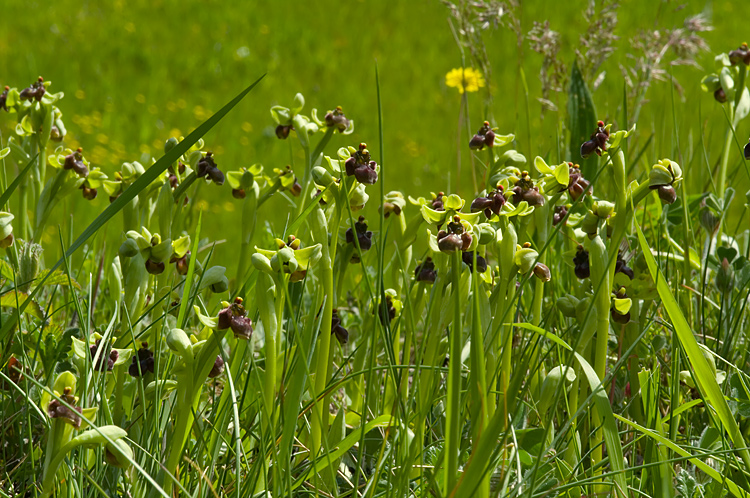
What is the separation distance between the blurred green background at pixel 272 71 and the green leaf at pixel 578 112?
1987mm

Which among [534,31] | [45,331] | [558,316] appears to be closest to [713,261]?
[558,316]

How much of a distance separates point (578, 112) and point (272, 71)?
17.6 ft

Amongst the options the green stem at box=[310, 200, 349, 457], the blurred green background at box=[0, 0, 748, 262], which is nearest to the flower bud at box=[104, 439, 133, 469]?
the green stem at box=[310, 200, 349, 457]

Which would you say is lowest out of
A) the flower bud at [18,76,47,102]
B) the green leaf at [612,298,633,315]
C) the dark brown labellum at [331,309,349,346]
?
the dark brown labellum at [331,309,349,346]

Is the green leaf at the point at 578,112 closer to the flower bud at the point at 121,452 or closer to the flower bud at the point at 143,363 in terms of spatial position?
the flower bud at the point at 143,363

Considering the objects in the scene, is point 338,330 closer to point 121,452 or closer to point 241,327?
point 241,327

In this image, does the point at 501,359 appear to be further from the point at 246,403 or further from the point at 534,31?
the point at 534,31

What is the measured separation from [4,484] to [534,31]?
2093mm

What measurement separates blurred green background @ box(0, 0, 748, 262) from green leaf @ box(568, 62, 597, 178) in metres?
1.99

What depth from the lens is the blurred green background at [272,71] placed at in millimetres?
6059

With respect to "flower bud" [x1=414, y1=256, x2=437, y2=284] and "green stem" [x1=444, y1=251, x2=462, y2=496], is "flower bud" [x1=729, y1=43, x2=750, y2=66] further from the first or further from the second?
"green stem" [x1=444, y1=251, x2=462, y2=496]

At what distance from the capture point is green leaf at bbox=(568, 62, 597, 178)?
8.94 ft

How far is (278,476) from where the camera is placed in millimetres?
1020

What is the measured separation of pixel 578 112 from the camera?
110 inches
